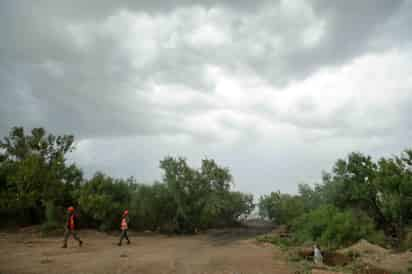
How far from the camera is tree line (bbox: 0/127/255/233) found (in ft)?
75.8

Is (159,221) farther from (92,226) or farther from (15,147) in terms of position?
(15,147)

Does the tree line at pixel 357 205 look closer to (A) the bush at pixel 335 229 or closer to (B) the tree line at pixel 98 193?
(A) the bush at pixel 335 229

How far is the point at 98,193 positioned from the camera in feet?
76.0

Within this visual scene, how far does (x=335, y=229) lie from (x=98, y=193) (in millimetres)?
18400

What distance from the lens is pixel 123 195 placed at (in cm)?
2509

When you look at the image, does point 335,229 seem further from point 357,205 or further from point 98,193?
point 98,193

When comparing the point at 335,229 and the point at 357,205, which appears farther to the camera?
the point at 357,205

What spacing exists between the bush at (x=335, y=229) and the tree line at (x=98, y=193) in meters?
8.30

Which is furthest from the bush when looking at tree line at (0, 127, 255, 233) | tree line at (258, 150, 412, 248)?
tree line at (0, 127, 255, 233)

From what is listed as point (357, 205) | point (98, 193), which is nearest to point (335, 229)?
point (357, 205)

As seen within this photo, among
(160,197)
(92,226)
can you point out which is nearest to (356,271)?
(160,197)

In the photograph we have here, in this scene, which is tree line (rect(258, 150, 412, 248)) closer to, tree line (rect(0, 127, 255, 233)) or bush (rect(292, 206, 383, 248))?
bush (rect(292, 206, 383, 248))

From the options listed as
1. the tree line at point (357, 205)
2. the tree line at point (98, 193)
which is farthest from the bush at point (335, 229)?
the tree line at point (98, 193)

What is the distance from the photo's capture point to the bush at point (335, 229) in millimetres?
17797
